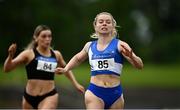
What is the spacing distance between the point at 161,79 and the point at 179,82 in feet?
12.8

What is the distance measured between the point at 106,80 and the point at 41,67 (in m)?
2.46

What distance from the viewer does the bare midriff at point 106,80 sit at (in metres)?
10.8

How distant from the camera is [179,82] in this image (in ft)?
154

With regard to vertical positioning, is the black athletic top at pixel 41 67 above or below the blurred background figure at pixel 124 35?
above

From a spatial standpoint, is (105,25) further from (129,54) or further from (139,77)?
(139,77)

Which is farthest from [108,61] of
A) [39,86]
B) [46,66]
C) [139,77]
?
[139,77]

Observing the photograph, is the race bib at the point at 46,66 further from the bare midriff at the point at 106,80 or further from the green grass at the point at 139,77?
the green grass at the point at 139,77

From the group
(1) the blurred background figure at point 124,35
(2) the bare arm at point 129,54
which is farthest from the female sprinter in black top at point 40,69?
(1) the blurred background figure at point 124,35

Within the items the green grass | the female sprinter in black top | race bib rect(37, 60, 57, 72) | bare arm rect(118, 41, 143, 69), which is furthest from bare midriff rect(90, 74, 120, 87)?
the green grass

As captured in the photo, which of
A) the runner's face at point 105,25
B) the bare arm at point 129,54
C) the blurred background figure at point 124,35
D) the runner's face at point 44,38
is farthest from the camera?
the blurred background figure at point 124,35

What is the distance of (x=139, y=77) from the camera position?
53281 mm

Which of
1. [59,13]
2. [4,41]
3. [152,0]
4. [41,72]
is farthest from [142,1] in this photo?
[41,72]

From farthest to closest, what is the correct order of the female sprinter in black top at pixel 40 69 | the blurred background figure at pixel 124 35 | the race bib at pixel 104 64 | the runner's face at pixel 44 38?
the blurred background figure at pixel 124 35
the runner's face at pixel 44 38
the female sprinter in black top at pixel 40 69
the race bib at pixel 104 64

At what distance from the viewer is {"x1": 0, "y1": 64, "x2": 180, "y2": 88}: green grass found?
138 feet
